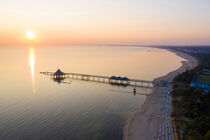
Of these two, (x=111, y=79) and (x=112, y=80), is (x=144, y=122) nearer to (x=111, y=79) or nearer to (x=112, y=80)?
(x=111, y=79)

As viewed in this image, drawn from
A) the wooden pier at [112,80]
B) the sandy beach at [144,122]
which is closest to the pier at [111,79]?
the wooden pier at [112,80]

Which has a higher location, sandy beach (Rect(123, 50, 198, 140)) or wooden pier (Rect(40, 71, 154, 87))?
wooden pier (Rect(40, 71, 154, 87))

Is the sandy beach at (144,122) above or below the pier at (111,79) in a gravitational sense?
below

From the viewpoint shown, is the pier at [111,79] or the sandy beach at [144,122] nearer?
the sandy beach at [144,122]

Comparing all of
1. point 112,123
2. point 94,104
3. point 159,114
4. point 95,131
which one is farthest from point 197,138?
point 94,104

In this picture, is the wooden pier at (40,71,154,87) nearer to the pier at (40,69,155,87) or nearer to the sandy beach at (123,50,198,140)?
the pier at (40,69,155,87)

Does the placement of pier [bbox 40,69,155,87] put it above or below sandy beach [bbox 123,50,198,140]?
above

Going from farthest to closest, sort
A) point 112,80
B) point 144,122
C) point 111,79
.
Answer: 1. point 112,80
2. point 111,79
3. point 144,122

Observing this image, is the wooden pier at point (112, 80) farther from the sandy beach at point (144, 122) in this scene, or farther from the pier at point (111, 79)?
the sandy beach at point (144, 122)

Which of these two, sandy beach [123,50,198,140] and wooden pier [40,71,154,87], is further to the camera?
wooden pier [40,71,154,87]


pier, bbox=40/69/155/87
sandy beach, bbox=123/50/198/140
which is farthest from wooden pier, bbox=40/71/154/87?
sandy beach, bbox=123/50/198/140

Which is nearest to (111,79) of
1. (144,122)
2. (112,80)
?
(112,80)

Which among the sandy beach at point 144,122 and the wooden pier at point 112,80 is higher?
the wooden pier at point 112,80
